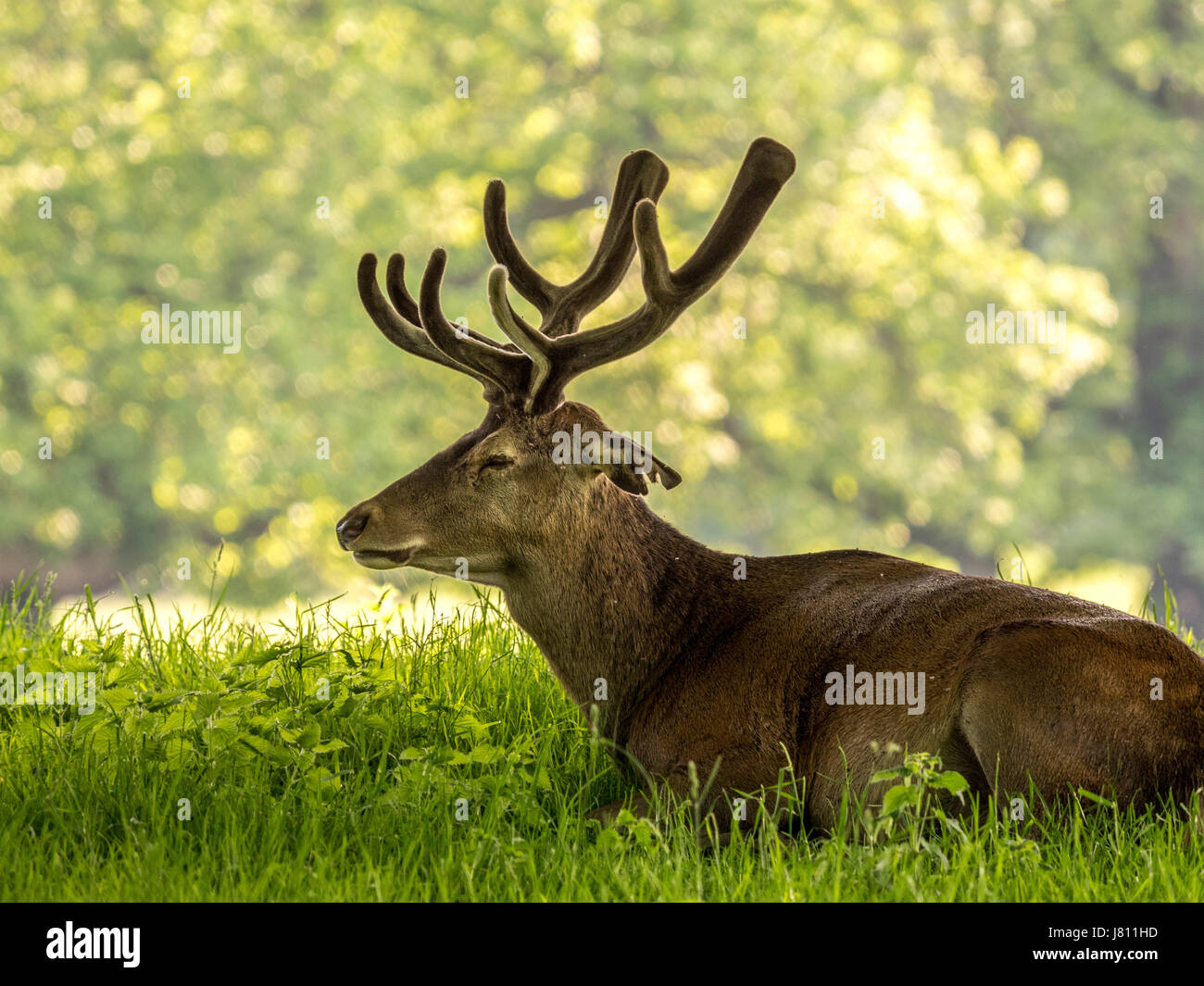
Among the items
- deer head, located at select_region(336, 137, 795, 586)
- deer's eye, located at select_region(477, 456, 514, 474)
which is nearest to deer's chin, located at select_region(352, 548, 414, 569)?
deer head, located at select_region(336, 137, 795, 586)

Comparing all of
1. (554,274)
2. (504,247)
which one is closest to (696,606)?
(504,247)

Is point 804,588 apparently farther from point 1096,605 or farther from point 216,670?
point 216,670

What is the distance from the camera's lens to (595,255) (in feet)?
16.9

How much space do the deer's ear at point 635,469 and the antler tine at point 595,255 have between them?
0.69 metres

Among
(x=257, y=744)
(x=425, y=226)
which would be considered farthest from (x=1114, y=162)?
(x=257, y=744)

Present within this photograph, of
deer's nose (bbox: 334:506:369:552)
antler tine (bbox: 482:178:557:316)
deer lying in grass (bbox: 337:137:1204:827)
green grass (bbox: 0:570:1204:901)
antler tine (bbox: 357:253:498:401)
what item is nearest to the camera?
green grass (bbox: 0:570:1204:901)

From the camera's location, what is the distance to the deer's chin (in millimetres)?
4527

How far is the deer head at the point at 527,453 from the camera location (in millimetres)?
4543

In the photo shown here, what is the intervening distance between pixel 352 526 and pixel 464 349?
0.68 meters

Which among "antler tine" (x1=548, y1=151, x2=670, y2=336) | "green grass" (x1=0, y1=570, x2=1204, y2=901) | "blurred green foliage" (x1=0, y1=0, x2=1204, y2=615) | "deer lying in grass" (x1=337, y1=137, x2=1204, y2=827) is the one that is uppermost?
"blurred green foliage" (x1=0, y1=0, x2=1204, y2=615)

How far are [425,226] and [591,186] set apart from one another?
8.04 ft

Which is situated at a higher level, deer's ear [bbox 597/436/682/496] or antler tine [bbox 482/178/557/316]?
antler tine [bbox 482/178/557/316]

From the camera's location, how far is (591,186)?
56.1 feet

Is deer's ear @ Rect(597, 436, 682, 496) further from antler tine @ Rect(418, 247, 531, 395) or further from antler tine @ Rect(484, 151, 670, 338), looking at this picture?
Answer: antler tine @ Rect(484, 151, 670, 338)
